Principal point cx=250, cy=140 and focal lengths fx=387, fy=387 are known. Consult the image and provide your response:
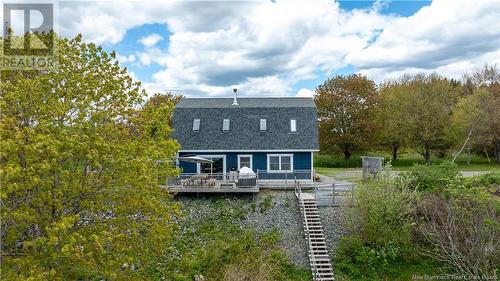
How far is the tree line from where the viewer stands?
39.0 meters

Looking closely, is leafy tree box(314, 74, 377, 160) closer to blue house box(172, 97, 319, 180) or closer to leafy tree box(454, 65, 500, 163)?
leafy tree box(454, 65, 500, 163)

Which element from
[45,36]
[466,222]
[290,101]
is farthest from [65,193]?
[290,101]

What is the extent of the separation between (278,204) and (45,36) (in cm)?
1463

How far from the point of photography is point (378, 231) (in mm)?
18219

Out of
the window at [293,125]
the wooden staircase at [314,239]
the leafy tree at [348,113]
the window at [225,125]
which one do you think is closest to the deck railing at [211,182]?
the wooden staircase at [314,239]

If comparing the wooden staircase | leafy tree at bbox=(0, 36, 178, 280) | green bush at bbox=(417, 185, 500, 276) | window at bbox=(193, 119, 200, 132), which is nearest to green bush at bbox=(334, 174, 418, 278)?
the wooden staircase

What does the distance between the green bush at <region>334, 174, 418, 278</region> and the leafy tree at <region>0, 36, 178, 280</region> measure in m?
9.86

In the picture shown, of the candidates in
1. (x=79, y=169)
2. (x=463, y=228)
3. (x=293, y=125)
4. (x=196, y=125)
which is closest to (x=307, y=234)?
(x=463, y=228)

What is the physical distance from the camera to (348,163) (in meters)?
42.3

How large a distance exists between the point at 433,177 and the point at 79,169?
1736 cm

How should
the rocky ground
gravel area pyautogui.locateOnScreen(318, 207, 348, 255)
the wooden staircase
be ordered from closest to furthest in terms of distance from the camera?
the wooden staircase, the rocky ground, gravel area pyautogui.locateOnScreen(318, 207, 348, 255)

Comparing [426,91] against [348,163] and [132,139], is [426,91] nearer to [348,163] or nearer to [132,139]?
[348,163]

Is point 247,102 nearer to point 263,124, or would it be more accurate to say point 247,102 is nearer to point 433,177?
point 263,124

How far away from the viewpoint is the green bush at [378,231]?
58.6ft
